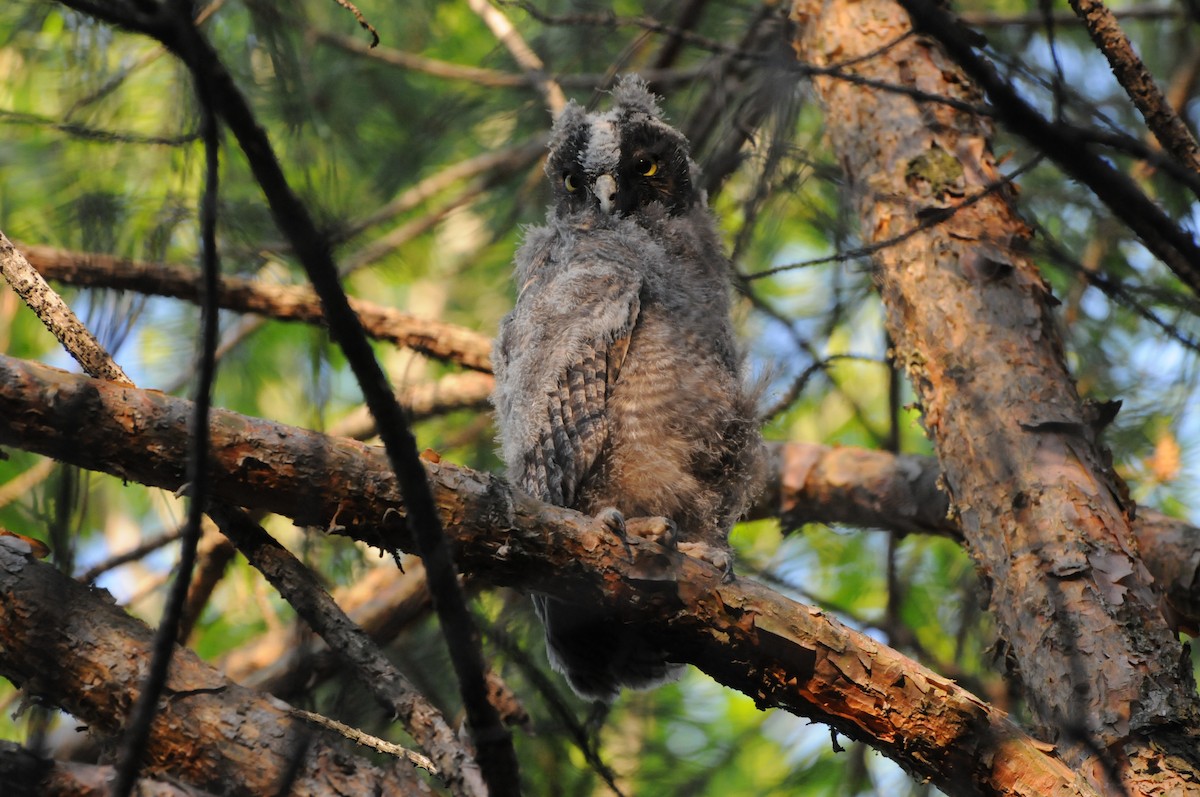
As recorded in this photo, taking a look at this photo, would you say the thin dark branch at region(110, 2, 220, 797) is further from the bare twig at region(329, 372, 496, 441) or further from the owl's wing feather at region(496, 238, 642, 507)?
the bare twig at region(329, 372, 496, 441)

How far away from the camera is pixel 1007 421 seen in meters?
2.41

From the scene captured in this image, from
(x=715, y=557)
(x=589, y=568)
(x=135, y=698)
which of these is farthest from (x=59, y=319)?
(x=715, y=557)

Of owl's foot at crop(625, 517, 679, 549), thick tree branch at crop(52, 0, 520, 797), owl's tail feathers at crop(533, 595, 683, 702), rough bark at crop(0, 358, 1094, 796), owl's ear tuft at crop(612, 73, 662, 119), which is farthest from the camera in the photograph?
owl's ear tuft at crop(612, 73, 662, 119)

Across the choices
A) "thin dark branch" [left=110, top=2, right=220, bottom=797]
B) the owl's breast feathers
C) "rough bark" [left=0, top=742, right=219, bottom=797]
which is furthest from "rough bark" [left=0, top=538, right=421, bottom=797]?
the owl's breast feathers

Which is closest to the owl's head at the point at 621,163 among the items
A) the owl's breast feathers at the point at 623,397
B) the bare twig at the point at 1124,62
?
the owl's breast feathers at the point at 623,397

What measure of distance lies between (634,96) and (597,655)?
179 cm

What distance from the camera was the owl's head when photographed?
301cm

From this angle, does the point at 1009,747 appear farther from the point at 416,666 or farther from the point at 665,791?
the point at 665,791

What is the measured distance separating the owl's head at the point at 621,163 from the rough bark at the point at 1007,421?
0.51m

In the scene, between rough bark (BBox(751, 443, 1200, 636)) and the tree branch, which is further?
rough bark (BBox(751, 443, 1200, 636))

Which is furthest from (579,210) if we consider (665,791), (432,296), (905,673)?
(432,296)

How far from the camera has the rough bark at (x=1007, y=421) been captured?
1.98 meters

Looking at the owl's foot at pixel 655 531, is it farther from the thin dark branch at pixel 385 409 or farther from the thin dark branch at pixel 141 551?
the thin dark branch at pixel 141 551

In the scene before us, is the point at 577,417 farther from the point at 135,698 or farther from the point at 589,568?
the point at 135,698
